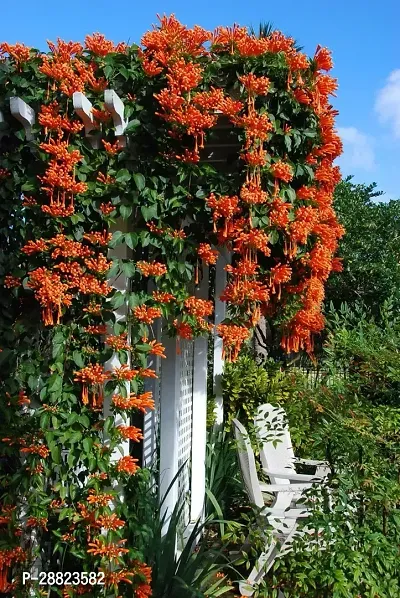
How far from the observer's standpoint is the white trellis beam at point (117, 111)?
247 cm

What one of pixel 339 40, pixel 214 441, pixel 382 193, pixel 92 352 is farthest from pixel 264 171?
pixel 382 193

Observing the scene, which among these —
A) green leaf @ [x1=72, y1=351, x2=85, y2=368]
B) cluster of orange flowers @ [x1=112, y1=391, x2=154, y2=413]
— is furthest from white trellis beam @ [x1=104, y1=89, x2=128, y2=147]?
cluster of orange flowers @ [x1=112, y1=391, x2=154, y2=413]

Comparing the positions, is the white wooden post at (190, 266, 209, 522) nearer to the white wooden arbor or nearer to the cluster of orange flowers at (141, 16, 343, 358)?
the white wooden arbor

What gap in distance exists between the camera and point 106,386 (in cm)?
256

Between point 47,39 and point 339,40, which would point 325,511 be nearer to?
point 339,40

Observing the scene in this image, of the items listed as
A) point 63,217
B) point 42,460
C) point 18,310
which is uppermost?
point 63,217

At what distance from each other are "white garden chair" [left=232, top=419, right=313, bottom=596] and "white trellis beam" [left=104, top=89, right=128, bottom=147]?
1.83 m

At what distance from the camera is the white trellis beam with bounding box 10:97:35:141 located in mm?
2561

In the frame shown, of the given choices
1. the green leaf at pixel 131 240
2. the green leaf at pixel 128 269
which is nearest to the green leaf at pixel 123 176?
the green leaf at pixel 131 240

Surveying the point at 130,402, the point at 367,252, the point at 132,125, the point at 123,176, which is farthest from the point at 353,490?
the point at 367,252

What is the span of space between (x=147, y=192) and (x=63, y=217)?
1.20ft

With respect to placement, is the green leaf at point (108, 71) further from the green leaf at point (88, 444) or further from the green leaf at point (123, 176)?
the green leaf at point (88, 444)

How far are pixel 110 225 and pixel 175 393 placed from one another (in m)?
1.08

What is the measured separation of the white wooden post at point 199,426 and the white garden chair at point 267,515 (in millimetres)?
310
